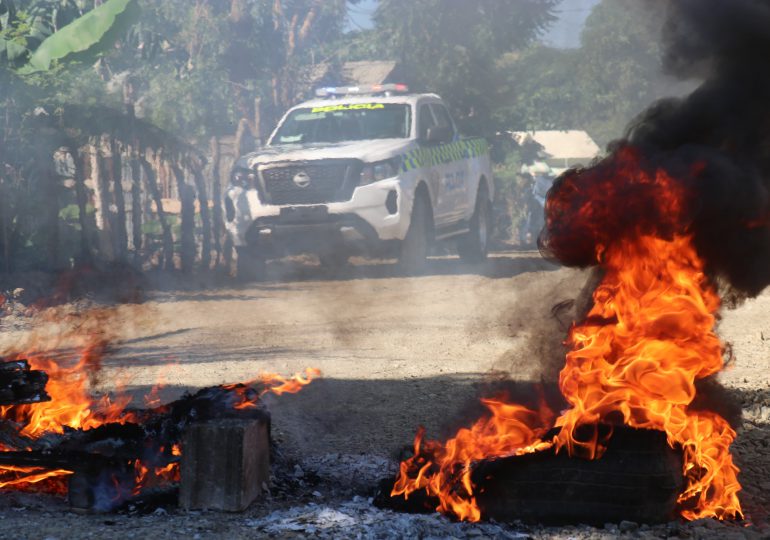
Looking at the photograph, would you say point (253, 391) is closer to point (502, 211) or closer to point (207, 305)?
point (207, 305)

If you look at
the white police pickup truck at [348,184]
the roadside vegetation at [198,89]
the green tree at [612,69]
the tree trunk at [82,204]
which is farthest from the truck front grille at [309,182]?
the green tree at [612,69]

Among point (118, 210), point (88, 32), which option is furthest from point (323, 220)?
point (88, 32)

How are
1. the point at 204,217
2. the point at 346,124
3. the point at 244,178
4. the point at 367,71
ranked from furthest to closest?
1. the point at 367,71
2. the point at 204,217
3. the point at 346,124
4. the point at 244,178

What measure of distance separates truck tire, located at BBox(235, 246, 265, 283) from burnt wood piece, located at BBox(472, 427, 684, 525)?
10819mm

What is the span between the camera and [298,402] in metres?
8.20

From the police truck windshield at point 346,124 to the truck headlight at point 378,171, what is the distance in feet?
3.22

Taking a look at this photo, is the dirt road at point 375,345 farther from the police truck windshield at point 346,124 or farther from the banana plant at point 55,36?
the banana plant at point 55,36

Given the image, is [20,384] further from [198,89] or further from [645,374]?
[198,89]

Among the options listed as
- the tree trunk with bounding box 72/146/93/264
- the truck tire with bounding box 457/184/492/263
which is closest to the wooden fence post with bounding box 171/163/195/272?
the tree trunk with bounding box 72/146/93/264

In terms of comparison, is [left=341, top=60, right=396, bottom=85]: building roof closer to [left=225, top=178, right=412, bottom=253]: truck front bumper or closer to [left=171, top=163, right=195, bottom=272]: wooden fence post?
[left=171, top=163, right=195, bottom=272]: wooden fence post

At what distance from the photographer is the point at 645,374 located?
17.9 feet

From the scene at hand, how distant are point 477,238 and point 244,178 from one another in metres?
4.72

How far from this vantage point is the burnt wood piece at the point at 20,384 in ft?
19.3

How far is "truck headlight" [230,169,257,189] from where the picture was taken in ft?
49.4
